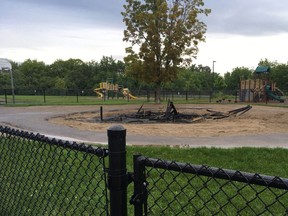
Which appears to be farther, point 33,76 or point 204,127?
point 33,76

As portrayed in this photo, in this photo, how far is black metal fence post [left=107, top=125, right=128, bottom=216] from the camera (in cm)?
184

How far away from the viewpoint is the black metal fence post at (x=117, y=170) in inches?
72.6

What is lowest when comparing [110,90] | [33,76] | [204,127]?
[204,127]

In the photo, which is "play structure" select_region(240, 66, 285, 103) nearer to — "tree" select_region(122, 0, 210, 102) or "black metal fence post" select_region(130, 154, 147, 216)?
"tree" select_region(122, 0, 210, 102)

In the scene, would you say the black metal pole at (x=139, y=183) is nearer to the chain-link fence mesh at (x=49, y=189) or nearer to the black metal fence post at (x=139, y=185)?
the black metal fence post at (x=139, y=185)

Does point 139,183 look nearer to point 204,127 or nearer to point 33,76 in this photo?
point 204,127

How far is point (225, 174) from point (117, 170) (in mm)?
626

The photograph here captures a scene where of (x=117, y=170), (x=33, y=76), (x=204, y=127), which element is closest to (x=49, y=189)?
(x=117, y=170)

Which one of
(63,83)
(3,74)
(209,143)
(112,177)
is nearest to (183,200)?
(112,177)

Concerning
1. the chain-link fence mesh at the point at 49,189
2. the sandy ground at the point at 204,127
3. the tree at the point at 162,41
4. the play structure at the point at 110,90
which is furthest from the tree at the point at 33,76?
the chain-link fence mesh at the point at 49,189

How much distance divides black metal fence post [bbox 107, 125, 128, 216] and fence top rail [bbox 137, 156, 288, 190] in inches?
4.5

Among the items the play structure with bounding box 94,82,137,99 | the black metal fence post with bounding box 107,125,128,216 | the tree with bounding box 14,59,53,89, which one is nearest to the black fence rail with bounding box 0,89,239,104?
the play structure with bounding box 94,82,137,99

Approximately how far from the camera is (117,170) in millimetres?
1871

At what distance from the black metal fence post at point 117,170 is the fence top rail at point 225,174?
0.11 m
